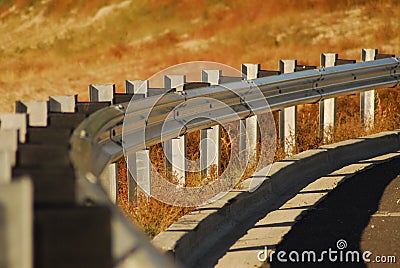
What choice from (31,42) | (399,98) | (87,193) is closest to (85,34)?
(31,42)

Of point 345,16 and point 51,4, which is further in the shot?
point 51,4

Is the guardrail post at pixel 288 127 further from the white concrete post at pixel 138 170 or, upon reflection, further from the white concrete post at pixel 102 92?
the white concrete post at pixel 102 92

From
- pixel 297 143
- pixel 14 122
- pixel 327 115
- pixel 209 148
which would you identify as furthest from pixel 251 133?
pixel 14 122

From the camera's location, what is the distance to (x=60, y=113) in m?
7.72

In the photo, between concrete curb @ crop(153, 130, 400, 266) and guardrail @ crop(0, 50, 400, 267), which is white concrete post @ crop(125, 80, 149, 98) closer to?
guardrail @ crop(0, 50, 400, 267)

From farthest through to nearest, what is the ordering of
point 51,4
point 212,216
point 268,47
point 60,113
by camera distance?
1. point 51,4
2. point 268,47
3. point 212,216
4. point 60,113

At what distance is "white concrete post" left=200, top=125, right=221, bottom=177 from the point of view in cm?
1096

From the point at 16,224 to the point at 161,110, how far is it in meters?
5.48

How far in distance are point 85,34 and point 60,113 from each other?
61.4 m

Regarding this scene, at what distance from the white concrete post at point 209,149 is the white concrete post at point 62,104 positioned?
2946 millimetres

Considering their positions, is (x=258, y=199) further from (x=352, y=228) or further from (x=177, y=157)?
(x=352, y=228)

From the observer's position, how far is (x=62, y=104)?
808 cm

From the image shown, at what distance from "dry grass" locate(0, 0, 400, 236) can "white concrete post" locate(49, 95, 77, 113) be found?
33297mm

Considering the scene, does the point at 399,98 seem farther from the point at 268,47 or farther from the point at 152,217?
the point at 268,47
